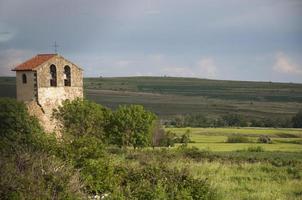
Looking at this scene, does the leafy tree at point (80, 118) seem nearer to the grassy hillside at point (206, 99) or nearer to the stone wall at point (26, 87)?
the stone wall at point (26, 87)

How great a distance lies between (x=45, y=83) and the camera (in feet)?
125

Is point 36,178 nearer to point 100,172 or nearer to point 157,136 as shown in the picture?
point 100,172

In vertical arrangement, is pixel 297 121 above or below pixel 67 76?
below

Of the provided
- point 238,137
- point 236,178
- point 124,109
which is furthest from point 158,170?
point 238,137

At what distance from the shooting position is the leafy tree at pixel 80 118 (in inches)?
1542

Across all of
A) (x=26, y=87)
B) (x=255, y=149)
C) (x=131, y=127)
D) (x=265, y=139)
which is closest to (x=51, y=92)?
(x=26, y=87)

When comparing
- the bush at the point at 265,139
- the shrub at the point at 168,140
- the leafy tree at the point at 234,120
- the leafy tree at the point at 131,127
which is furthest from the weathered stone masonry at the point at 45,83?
the leafy tree at the point at 234,120

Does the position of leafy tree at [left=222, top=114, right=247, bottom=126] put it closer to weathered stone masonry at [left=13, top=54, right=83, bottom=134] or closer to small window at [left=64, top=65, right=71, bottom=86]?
small window at [left=64, top=65, right=71, bottom=86]

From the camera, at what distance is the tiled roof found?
38.0 metres

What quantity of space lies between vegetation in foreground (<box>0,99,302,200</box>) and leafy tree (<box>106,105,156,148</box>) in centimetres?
→ 625

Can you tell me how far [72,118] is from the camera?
131 ft

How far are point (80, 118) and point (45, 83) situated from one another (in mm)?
4877

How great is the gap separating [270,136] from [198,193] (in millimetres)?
46834

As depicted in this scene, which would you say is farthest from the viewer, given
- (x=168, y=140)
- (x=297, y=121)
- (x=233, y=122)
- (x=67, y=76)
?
(x=233, y=122)
